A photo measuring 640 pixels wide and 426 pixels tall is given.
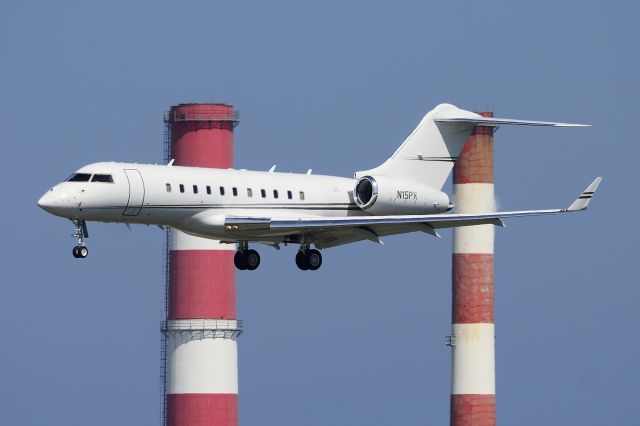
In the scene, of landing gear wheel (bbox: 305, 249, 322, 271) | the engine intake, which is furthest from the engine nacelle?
landing gear wheel (bbox: 305, 249, 322, 271)

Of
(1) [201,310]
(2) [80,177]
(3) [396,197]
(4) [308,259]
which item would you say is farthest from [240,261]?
(1) [201,310]

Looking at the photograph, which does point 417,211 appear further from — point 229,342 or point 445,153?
point 229,342

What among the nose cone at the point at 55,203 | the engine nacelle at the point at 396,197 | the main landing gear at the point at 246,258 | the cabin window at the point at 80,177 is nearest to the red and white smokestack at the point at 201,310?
the engine nacelle at the point at 396,197

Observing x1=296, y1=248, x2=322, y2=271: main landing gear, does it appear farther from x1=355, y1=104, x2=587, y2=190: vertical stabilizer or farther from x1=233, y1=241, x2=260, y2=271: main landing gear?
x1=355, y1=104, x2=587, y2=190: vertical stabilizer

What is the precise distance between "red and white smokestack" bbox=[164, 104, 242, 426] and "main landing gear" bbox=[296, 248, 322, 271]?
16.7 m

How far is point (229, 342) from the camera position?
88438 millimetres

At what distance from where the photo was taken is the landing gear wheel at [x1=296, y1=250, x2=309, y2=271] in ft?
230

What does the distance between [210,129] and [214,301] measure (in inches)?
229

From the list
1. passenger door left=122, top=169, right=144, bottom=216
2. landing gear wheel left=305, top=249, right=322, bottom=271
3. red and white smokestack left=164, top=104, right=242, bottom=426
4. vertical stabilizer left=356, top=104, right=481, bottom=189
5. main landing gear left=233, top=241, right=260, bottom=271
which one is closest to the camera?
passenger door left=122, top=169, right=144, bottom=216

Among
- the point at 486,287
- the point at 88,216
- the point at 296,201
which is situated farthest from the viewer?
the point at 486,287

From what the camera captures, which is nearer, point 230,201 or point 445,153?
point 230,201

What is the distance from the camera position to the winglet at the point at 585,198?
2591 inches

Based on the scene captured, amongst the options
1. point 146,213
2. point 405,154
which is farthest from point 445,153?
point 146,213

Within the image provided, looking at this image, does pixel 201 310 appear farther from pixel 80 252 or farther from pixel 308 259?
pixel 80 252
